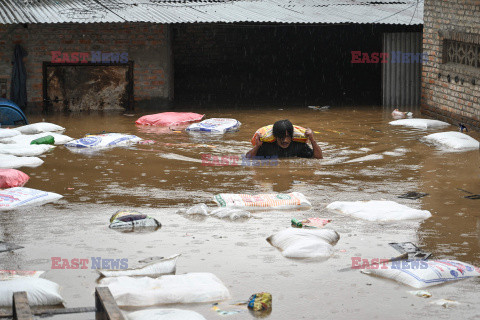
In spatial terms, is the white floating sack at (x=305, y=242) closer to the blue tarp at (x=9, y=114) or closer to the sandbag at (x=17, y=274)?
the sandbag at (x=17, y=274)

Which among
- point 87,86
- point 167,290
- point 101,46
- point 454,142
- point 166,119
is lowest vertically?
point 167,290

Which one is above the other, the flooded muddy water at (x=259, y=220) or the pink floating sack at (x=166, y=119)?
the pink floating sack at (x=166, y=119)

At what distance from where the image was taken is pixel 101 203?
25.1 feet

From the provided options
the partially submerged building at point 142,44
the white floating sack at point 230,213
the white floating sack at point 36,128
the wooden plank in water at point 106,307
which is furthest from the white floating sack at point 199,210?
the partially submerged building at point 142,44

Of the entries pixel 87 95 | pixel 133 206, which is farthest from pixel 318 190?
pixel 87 95

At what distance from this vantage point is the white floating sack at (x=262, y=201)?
7410mm

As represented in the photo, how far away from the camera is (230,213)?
23.3 ft

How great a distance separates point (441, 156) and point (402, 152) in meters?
0.59

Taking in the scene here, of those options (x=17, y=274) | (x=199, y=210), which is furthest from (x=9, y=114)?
(x=17, y=274)

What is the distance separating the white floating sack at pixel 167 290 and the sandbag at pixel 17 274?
0.55 meters

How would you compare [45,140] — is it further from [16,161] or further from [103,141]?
[16,161]

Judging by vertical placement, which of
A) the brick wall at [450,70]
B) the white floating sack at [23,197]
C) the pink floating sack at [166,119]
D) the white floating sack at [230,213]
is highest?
the brick wall at [450,70]

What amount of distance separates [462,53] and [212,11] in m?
5.13

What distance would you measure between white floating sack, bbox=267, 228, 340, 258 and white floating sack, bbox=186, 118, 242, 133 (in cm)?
599
